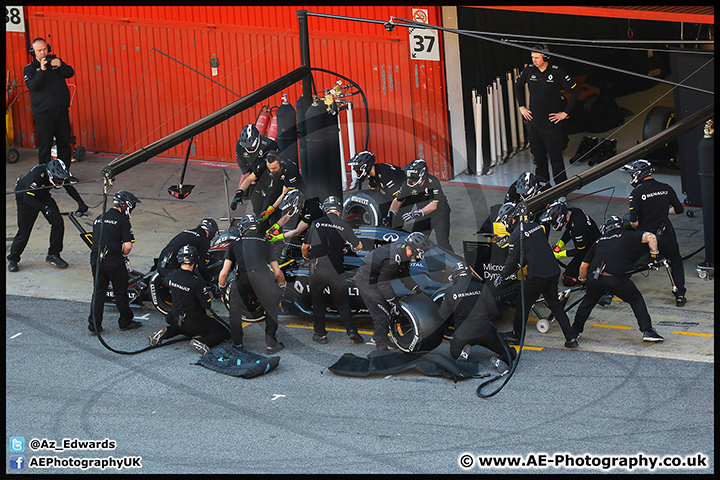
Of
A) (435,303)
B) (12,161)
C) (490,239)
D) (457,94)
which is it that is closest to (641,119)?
(457,94)

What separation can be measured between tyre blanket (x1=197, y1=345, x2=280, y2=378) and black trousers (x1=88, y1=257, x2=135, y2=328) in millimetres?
1672

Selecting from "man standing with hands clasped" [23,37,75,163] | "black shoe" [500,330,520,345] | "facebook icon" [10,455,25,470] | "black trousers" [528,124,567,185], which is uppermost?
"man standing with hands clasped" [23,37,75,163]

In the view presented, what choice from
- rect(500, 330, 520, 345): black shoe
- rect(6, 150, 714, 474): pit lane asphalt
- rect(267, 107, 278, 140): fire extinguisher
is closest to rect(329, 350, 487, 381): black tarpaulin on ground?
rect(6, 150, 714, 474): pit lane asphalt

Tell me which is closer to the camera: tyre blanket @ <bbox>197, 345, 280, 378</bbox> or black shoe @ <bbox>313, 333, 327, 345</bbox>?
tyre blanket @ <bbox>197, 345, 280, 378</bbox>

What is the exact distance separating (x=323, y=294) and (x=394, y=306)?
1095 mm

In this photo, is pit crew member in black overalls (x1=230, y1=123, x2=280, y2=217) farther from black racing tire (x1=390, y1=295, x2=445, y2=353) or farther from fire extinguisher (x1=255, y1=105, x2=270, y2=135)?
black racing tire (x1=390, y1=295, x2=445, y2=353)

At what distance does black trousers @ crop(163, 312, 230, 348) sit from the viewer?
10.8 m

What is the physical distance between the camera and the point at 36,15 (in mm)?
19391

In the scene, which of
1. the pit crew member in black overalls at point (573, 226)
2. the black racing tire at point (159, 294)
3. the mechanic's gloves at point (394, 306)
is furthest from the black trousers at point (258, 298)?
the pit crew member in black overalls at point (573, 226)

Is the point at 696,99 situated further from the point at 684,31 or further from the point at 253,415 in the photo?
the point at 253,415

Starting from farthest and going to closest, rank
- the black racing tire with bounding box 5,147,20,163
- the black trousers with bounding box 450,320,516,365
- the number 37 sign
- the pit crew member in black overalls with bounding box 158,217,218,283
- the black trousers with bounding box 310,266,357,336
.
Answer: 1. the black racing tire with bounding box 5,147,20,163
2. the number 37 sign
3. the pit crew member in black overalls with bounding box 158,217,218,283
4. the black trousers with bounding box 310,266,357,336
5. the black trousers with bounding box 450,320,516,365

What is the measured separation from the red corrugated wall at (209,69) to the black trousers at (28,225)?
2.99 m

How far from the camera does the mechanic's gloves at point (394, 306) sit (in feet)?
34.0
